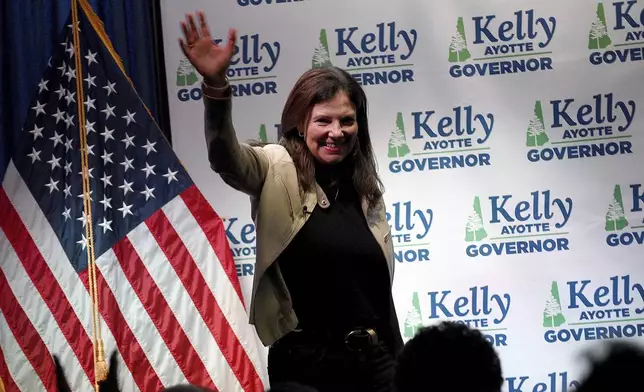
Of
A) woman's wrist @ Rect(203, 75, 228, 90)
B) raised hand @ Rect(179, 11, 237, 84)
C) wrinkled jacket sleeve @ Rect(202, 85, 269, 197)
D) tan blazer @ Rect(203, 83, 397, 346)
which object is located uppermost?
raised hand @ Rect(179, 11, 237, 84)

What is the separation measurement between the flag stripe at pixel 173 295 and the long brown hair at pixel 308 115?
1.50 metres

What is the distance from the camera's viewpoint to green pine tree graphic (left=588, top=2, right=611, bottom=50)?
4211mm

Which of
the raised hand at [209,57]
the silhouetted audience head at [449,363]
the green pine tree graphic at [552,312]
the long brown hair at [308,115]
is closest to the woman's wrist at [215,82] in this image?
the raised hand at [209,57]

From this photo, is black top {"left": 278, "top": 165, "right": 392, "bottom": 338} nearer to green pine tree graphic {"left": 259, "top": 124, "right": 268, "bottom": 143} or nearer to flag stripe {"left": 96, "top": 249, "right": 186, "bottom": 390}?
flag stripe {"left": 96, "top": 249, "right": 186, "bottom": 390}

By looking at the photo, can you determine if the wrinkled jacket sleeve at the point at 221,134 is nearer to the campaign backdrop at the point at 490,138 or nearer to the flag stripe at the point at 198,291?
the flag stripe at the point at 198,291

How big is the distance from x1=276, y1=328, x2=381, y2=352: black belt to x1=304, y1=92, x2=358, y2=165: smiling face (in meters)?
0.47

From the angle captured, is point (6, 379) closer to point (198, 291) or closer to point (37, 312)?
point (37, 312)

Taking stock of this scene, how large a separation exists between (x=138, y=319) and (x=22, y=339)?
1.57ft

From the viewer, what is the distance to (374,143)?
4242mm

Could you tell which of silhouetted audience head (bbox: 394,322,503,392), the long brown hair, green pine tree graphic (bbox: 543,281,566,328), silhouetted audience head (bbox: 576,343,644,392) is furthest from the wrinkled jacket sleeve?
green pine tree graphic (bbox: 543,281,566,328)

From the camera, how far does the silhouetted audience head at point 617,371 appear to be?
50.4 inches

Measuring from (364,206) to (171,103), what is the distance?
1.91 meters

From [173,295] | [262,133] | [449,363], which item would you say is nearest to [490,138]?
[262,133]

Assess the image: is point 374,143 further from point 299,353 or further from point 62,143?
point 299,353
